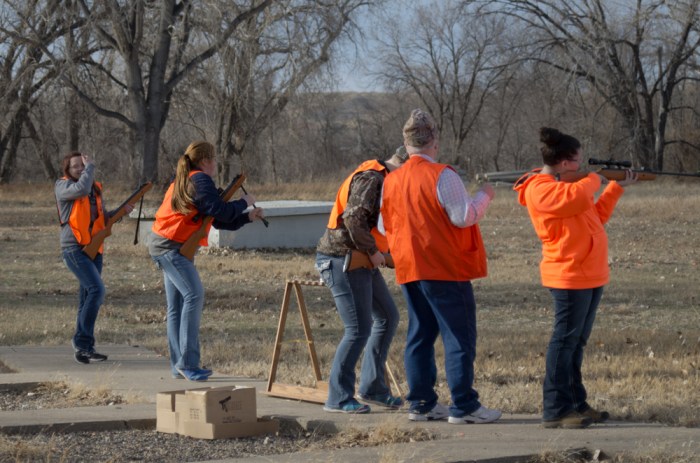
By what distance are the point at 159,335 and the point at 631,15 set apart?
3534 centimetres

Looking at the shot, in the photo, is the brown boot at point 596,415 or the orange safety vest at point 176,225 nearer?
the brown boot at point 596,415

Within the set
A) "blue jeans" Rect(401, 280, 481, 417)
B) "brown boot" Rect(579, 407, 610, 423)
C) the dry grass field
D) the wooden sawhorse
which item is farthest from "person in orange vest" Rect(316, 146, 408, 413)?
"brown boot" Rect(579, 407, 610, 423)

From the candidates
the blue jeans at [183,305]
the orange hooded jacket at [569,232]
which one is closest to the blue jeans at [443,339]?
the orange hooded jacket at [569,232]

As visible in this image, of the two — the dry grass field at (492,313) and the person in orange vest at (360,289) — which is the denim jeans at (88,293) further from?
the person in orange vest at (360,289)

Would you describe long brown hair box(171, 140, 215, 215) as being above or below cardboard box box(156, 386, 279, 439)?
above

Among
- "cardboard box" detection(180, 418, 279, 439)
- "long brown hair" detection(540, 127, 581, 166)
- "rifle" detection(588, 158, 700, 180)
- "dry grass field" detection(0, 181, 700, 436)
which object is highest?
"long brown hair" detection(540, 127, 581, 166)

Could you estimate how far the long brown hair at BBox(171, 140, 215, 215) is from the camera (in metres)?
8.41

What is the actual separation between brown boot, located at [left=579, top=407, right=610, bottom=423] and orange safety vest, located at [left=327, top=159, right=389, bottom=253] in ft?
5.69

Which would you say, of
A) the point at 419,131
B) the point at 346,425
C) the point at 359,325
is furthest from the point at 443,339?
the point at 419,131

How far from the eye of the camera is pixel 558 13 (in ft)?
147

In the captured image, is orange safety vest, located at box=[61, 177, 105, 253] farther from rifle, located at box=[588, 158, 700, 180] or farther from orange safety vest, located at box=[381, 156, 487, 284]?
rifle, located at box=[588, 158, 700, 180]

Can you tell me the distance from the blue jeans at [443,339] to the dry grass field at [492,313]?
0.82 m

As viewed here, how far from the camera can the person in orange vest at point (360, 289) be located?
6969 millimetres

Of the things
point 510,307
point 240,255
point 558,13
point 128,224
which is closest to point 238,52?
point 128,224
